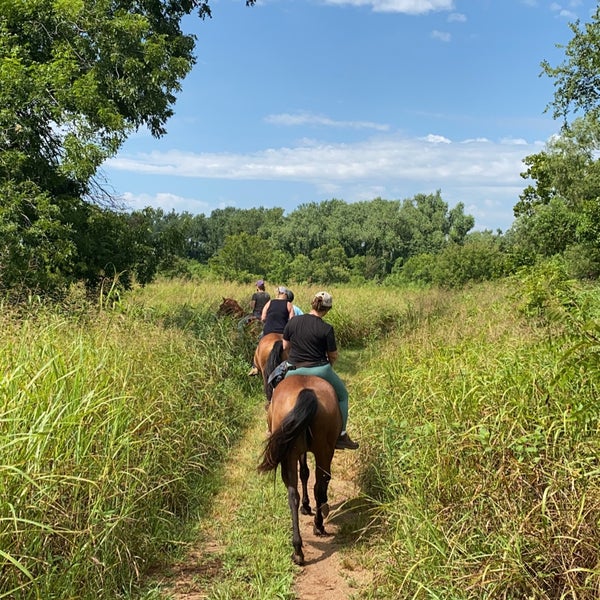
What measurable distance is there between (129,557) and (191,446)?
6.37 feet

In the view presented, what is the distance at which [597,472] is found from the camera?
2.86m

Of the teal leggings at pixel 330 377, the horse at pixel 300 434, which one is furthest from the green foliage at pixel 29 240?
the horse at pixel 300 434

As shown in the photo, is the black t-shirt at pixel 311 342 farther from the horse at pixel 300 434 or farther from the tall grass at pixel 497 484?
the tall grass at pixel 497 484

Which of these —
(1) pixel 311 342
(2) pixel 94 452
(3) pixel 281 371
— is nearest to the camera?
(2) pixel 94 452

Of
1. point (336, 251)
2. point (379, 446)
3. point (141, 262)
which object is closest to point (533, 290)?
point (379, 446)

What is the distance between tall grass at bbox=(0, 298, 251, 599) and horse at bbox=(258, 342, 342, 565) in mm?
1028

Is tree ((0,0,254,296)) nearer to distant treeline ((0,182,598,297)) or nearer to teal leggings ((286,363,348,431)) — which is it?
distant treeline ((0,182,598,297))

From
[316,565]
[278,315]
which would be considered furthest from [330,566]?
[278,315]

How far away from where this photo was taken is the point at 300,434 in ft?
13.9

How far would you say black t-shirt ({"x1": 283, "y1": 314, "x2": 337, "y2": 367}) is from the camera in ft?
16.2

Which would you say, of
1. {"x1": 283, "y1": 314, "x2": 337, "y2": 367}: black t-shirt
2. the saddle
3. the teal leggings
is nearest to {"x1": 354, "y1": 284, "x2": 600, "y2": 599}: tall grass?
the teal leggings

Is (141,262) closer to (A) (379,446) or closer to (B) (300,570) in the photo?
(A) (379,446)

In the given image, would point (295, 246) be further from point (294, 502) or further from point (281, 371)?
point (294, 502)

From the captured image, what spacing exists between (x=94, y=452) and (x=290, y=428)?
4.98 ft
